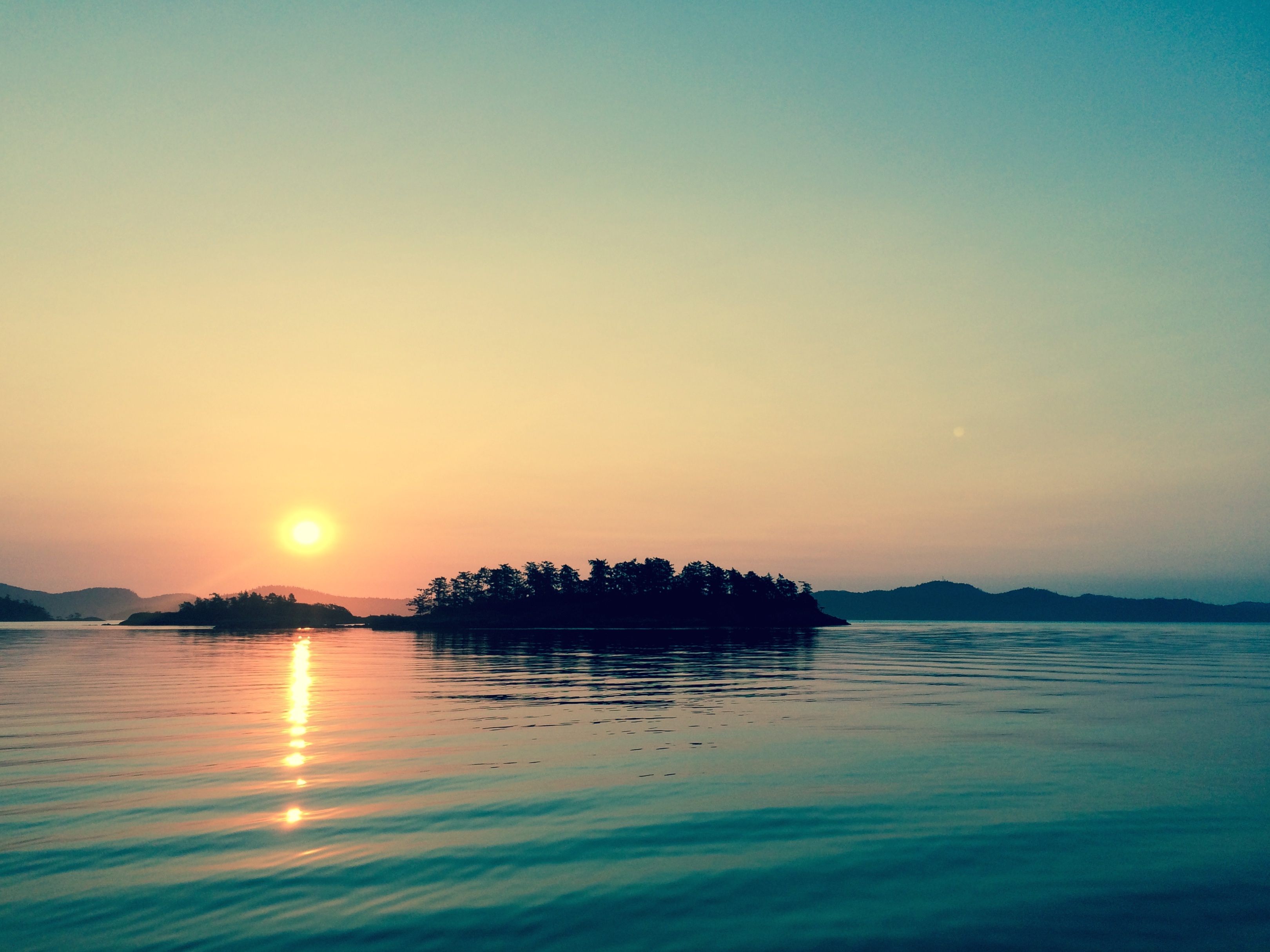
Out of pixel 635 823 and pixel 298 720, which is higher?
pixel 635 823

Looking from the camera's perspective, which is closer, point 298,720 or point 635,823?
point 635,823

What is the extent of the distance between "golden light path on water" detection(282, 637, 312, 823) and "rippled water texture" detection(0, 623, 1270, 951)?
0.28 meters

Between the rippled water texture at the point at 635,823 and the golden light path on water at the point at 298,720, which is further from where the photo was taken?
the golden light path on water at the point at 298,720

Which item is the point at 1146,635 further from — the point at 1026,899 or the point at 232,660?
the point at 1026,899

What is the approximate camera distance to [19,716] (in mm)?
35812

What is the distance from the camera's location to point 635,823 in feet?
61.0

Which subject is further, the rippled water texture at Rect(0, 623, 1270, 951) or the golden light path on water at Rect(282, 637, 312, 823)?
the golden light path on water at Rect(282, 637, 312, 823)

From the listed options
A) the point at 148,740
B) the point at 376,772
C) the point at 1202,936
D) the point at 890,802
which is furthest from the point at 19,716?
the point at 1202,936

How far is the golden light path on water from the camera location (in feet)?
73.7

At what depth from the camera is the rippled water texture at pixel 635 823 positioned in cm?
1274

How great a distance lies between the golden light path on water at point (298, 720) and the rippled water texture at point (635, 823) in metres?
0.28

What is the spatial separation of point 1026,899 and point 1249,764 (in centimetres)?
1831

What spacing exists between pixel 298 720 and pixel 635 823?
24.4 meters

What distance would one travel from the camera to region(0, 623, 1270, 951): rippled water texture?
502 inches
